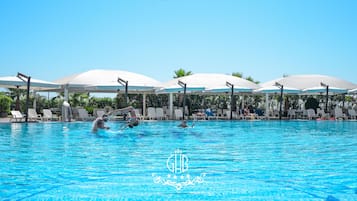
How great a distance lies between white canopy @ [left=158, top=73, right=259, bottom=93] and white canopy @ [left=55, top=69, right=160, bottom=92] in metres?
1.11

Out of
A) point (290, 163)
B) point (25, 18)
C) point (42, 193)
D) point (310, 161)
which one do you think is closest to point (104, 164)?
point (42, 193)

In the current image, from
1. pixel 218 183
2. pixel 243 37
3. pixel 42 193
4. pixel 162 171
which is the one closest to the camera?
pixel 42 193

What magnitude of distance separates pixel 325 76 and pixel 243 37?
9.91 m

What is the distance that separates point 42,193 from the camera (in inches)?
168

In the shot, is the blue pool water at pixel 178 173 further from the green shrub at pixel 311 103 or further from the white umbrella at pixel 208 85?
the green shrub at pixel 311 103

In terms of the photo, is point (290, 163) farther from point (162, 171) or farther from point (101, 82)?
point (101, 82)

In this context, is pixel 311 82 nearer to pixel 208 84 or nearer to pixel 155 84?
pixel 208 84

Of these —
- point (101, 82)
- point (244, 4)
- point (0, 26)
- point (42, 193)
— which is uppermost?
point (244, 4)

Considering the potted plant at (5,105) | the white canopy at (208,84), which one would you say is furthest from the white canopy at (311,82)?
the potted plant at (5,105)

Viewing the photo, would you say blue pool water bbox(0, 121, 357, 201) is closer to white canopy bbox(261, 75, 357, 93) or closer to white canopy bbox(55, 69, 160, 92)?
white canopy bbox(55, 69, 160, 92)

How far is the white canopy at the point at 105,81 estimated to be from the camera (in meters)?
20.4

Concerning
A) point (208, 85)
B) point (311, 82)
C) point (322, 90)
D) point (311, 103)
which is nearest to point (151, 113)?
point (208, 85)

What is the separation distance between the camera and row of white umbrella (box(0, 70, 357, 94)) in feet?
66.1

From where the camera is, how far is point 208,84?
927 inches
